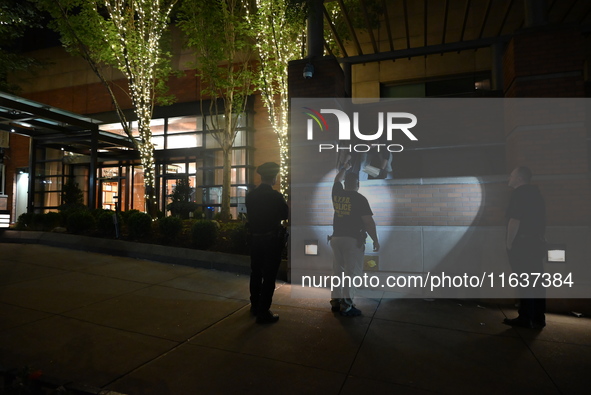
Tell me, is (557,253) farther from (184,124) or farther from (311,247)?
(184,124)

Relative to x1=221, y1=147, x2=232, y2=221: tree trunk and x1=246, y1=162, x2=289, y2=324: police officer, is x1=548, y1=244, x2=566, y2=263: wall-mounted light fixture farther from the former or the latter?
x1=221, y1=147, x2=232, y2=221: tree trunk

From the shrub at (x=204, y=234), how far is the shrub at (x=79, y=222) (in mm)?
3412

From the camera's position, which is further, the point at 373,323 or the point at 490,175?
the point at 490,175

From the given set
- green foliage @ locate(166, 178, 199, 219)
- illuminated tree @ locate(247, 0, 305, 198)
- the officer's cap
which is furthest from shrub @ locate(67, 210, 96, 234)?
the officer's cap

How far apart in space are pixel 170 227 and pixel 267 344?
5186 mm

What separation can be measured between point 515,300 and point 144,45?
11.6 m

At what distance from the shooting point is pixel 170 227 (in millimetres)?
8070

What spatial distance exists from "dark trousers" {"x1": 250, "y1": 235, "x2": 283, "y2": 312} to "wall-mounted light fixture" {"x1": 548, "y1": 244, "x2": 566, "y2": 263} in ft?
13.1

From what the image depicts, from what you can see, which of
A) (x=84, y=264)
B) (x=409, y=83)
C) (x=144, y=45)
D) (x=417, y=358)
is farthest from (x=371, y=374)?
(x=144, y=45)

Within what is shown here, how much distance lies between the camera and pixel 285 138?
11.1 m

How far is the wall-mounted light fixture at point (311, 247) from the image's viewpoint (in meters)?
6.26

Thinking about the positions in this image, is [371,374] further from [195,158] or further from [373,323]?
[195,158]

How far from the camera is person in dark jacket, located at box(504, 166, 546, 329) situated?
4.39 metres

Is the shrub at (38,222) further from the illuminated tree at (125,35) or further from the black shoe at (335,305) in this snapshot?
the black shoe at (335,305)
